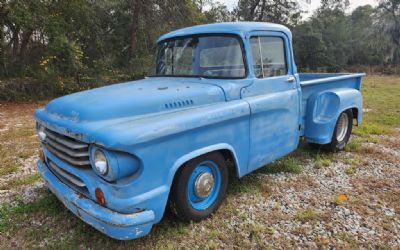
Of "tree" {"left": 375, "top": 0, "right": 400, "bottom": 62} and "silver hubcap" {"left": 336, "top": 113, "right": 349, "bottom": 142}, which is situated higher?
"tree" {"left": 375, "top": 0, "right": 400, "bottom": 62}

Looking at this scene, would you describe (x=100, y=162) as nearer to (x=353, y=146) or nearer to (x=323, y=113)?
(x=323, y=113)

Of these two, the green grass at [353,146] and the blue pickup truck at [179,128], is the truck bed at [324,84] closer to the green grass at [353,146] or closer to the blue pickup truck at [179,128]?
the blue pickup truck at [179,128]

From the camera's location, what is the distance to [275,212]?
337 centimetres

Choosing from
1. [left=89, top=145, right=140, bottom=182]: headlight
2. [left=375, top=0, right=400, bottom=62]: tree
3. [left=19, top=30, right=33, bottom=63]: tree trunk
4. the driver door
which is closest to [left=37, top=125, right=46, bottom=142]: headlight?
[left=89, top=145, right=140, bottom=182]: headlight

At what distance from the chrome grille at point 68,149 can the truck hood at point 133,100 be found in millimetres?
190

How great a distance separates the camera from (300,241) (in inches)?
114

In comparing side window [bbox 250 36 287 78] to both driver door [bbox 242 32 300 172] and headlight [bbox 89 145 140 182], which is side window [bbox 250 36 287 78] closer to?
driver door [bbox 242 32 300 172]

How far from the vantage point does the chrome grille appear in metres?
2.58

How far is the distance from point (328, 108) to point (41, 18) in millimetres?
10333

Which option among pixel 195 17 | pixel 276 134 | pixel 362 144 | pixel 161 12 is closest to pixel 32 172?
pixel 276 134

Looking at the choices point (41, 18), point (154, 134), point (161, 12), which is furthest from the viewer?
point (161, 12)

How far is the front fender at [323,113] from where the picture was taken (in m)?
4.54

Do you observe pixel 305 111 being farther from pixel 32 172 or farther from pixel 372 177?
pixel 32 172

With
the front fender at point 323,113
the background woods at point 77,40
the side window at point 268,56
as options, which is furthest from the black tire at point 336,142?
the background woods at point 77,40
